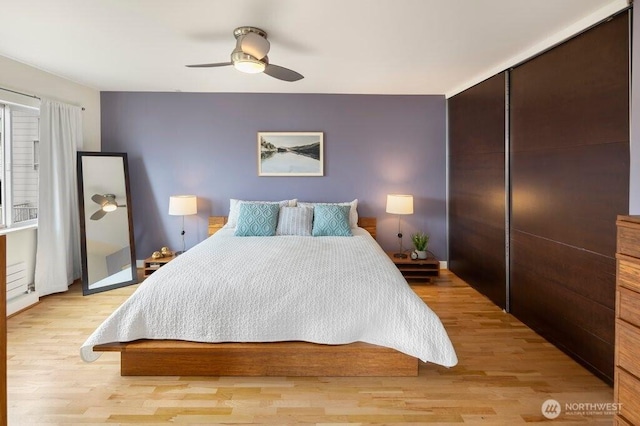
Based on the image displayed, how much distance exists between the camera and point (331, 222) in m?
3.76

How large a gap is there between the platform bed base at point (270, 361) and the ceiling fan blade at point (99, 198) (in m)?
2.39

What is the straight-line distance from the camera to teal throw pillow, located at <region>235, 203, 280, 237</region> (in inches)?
144

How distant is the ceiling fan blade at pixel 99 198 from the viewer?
390 cm

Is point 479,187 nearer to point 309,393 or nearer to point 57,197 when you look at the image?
point 309,393

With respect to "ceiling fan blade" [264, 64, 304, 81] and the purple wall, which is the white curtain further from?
"ceiling fan blade" [264, 64, 304, 81]

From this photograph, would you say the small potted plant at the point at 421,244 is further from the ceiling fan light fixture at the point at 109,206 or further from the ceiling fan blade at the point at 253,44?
the ceiling fan light fixture at the point at 109,206

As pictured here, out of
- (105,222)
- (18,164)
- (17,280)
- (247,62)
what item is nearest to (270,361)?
(247,62)

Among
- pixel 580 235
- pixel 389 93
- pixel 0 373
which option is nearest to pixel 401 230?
pixel 389 93

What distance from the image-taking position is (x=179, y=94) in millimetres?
4391

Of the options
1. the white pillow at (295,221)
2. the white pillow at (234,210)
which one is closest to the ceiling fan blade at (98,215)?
the white pillow at (234,210)

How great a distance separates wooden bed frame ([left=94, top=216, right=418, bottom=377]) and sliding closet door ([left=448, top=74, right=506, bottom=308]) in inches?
68.8

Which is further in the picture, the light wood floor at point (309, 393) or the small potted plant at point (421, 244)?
the small potted plant at point (421, 244)

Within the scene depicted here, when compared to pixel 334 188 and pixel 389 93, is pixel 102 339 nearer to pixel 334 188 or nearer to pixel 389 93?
pixel 334 188

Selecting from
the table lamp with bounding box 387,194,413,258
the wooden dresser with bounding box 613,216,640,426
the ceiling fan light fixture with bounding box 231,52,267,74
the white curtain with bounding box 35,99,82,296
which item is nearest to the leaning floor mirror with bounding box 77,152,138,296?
the white curtain with bounding box 35,99,82,296
